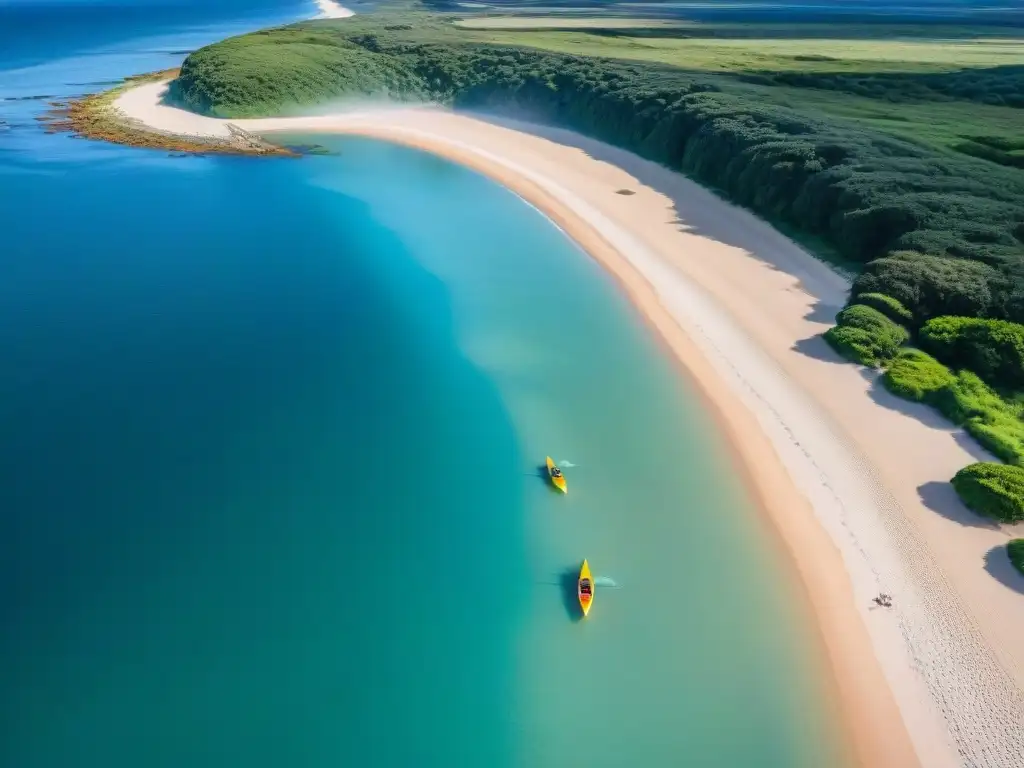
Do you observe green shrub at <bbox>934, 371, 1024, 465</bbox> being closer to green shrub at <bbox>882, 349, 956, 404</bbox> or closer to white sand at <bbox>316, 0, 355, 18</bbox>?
green shrub at <bbox>882, 349, 956, 404</bbox>

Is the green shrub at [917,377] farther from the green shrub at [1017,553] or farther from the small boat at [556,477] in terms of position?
the small boat at [556,477]

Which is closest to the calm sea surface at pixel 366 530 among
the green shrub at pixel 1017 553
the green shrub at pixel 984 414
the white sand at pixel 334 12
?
the green shrub at pixel 1017 553

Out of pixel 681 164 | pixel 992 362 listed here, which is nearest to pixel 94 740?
pixel 992 362

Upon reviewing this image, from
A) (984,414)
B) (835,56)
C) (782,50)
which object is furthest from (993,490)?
(782,50)

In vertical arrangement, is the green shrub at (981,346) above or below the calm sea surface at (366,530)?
above

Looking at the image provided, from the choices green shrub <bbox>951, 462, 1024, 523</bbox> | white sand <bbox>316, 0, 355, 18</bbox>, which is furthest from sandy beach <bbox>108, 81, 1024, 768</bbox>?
white sand <bbox>316, 0, 355, 18</bbox>

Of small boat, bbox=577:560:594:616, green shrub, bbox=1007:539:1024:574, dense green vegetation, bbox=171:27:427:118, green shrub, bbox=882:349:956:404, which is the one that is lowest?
dense green vegetation, bbox=171:27:427:118

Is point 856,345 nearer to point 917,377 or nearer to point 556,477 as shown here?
point 917,377
